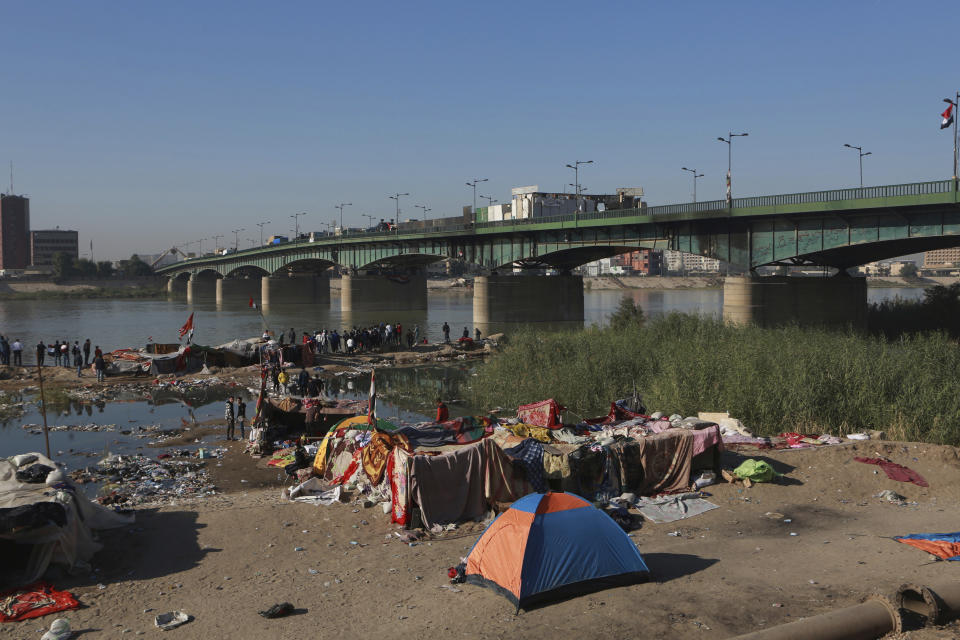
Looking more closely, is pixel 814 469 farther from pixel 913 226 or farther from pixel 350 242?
pixel 350 242

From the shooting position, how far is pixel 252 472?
739 inches

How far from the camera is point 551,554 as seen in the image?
33.2ft

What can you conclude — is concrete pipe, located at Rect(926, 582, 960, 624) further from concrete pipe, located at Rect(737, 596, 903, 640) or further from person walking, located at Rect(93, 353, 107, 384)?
person walking, located at Rect(93, 353, 107, 384)

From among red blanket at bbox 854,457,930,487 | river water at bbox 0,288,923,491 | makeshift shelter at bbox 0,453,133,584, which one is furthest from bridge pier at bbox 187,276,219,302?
red blanket at bbox 854,457,930,487

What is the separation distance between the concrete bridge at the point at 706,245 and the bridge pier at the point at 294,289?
1894cm

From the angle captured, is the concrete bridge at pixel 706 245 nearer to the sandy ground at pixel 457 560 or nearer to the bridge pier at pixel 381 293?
the bridge pier at pixel 381 293

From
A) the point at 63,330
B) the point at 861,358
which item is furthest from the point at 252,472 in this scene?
the point at 63,330

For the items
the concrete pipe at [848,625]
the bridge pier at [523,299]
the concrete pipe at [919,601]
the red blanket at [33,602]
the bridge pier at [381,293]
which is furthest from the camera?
the bridge pier at [381,293]

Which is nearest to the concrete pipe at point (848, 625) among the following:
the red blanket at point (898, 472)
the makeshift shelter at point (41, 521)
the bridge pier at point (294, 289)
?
the red blanket at point (898, 472)

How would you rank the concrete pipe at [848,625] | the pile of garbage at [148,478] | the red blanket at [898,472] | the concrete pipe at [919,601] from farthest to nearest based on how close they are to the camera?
the pile of garbage at [148,478] < the red blanket at [898,472] < the concrete pipe at [919,601] < the concrete pipe at [848,625]

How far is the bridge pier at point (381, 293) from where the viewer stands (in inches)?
3376

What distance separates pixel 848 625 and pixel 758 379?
14.4 metres

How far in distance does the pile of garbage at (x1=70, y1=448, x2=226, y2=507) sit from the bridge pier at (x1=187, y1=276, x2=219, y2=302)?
113 m

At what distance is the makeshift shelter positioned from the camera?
35.9ft
